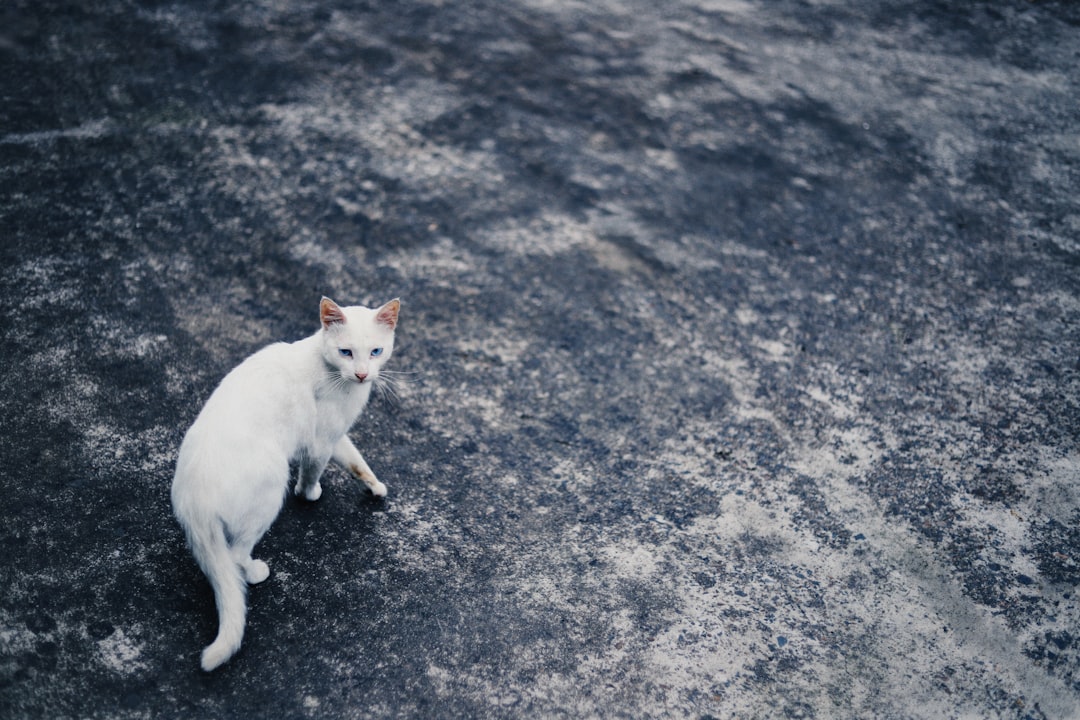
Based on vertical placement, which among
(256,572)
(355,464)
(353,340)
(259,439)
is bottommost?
(256,572)

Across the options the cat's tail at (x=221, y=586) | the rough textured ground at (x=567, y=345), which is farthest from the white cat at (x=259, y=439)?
the rough textured ground at (x=567, y=345)

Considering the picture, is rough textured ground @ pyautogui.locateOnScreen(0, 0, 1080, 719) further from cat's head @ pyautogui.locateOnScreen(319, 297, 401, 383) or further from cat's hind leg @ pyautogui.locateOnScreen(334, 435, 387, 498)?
cat's head @ pyautogui.locateOnScreen(319, 297, 401, 383)

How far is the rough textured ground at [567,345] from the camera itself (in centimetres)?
259

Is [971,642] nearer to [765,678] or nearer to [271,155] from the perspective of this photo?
[765,678]

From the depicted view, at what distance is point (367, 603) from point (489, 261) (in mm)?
2008

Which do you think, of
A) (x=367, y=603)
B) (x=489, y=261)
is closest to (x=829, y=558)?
(x=367, y=603)

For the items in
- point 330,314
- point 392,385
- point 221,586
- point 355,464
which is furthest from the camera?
point 392,385

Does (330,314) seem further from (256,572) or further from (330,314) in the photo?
(256,572)

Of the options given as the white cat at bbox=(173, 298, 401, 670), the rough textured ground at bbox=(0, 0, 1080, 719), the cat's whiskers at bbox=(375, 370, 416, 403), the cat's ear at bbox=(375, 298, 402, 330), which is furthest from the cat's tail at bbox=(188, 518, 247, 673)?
the cat's whiskers at bbox=(375, 370, 416, 403)

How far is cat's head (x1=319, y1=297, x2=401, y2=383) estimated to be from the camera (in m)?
2.62

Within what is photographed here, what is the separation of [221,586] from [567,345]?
1.92 meters

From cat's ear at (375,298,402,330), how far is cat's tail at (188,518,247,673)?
802 millimetres

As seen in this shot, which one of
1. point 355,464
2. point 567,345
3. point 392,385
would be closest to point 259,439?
point 355,464

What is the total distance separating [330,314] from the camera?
261 centimetres
